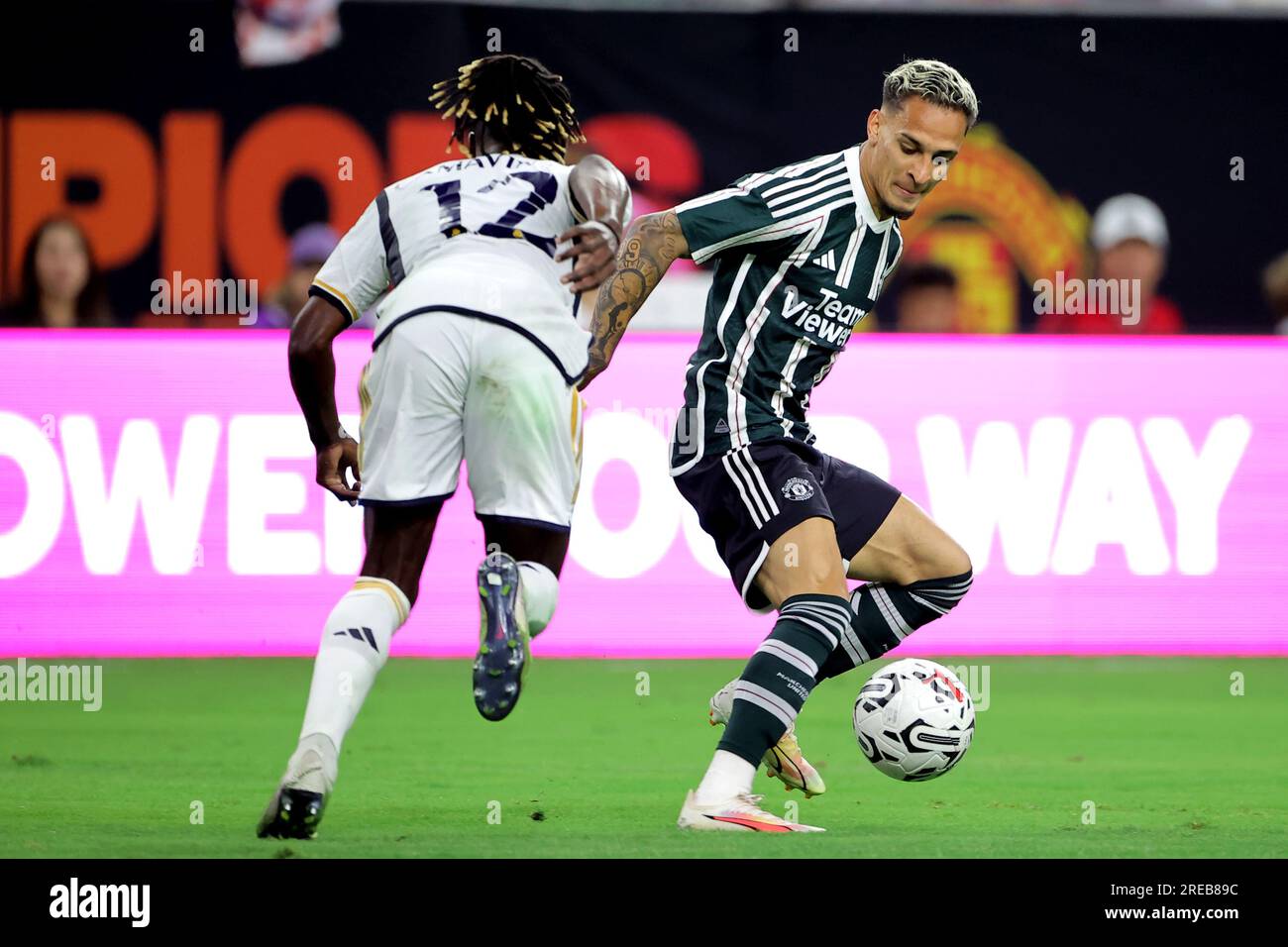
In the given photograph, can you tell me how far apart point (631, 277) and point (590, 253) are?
39 centimetres

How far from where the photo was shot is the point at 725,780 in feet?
16.9

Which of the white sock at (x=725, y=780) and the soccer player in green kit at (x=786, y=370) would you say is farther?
the soccer player in green kit at (x=786, y=370)

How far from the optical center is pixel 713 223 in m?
5.37

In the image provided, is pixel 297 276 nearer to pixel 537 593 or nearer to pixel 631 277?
pixel 631 277

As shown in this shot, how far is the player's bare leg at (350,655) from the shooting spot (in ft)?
15.0

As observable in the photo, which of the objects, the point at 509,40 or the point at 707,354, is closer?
the point at 707,354

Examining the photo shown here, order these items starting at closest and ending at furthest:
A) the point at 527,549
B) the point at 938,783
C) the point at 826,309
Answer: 1. the point at 527,549
2. the point at 826,309
3. the point at 938,783

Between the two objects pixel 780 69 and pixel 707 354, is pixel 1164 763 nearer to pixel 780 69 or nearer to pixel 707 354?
pixel 707 354

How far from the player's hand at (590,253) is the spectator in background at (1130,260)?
6.34 meters

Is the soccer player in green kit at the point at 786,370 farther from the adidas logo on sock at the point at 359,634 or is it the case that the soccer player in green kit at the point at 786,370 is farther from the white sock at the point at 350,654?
the adidas logo on sock at the point at 359,634

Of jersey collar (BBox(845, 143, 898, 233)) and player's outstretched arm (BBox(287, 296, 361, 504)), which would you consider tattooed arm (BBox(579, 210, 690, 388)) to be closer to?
jersey collar (BBox(845, 143, 898, 233))

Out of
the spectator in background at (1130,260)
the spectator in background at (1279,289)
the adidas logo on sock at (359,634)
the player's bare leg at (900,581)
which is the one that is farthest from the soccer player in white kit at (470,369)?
the spectator in background at (1279,289)

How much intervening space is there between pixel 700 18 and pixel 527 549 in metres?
7.40
